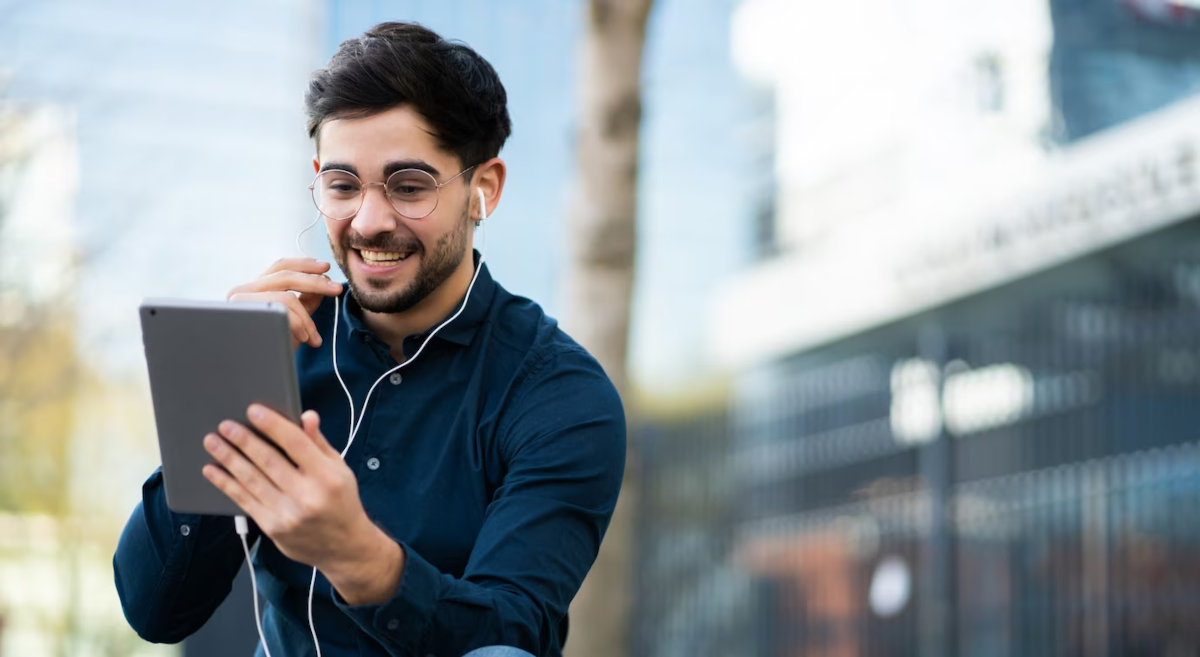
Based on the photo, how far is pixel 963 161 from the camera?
8.66 m

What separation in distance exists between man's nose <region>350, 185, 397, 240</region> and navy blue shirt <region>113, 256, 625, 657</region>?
21cm

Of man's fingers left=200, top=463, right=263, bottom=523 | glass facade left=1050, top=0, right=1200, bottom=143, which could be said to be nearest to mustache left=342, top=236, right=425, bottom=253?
man's fingers left=200, top=463, right=263, bottom=523

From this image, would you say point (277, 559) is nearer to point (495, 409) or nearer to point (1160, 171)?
point (495, 409)

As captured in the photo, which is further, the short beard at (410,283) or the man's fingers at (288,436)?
the short beard at (410,283)

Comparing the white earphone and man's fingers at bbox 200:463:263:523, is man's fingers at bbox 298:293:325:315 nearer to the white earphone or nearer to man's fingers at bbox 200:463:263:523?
the white earphone

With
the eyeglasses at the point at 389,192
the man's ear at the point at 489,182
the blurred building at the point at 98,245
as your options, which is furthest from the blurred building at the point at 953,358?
the eyeglasses at the point at 389,192

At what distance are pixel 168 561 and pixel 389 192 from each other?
64 centimetres

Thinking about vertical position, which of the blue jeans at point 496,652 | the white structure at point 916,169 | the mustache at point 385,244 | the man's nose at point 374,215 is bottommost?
the blue jeans at point 496,652

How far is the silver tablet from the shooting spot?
1.65 m

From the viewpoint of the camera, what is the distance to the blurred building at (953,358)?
7.07 m

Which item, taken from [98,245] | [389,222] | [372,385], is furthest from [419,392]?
[98,245]

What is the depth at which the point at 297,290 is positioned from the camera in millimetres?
2082

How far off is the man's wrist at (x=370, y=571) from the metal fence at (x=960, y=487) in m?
5.95

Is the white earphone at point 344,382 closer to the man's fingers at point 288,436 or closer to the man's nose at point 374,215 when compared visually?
the man's nose at point 374,215
